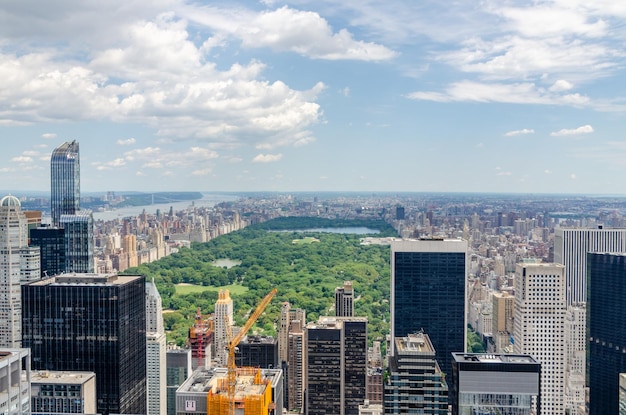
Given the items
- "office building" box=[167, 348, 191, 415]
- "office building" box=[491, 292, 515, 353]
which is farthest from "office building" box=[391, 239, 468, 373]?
"office building" box=[167, 348, 191, 415]

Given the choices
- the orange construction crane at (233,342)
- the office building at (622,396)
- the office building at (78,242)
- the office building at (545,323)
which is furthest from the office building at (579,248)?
the office building at (78,242)

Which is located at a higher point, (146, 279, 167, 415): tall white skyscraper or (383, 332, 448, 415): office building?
(383, 332, 448, 415): office building

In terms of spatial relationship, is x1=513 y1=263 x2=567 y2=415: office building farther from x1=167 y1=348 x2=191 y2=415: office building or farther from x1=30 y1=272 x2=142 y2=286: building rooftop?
x1=30 y1=272 x2=142 y2=286: building rooftop

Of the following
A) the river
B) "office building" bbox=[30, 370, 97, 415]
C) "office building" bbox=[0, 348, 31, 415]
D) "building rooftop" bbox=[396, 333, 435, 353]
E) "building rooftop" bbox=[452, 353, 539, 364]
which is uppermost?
the river

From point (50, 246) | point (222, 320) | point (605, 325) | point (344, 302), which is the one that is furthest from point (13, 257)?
point (605, 325)

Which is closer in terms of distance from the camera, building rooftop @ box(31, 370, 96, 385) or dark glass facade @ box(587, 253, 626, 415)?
building rooftop @ box(31, 370, 96, 385)

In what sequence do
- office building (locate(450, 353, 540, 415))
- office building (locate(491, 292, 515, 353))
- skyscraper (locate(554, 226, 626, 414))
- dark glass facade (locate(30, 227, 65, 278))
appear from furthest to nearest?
dark glass facade (locate(30, 227, 65, 278)) < office building (locate(491, 292, 515, 353)) < skyscraper (locate(554, 226, 626, 414)) < office building (locate(450, 353, 540, 415))
